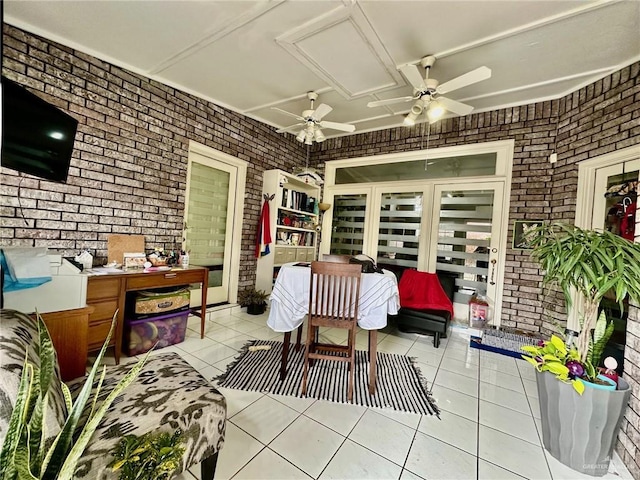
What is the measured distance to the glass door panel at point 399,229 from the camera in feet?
13.3

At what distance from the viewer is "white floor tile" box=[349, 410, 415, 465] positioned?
60.3 inches

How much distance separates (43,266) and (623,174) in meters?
4.91

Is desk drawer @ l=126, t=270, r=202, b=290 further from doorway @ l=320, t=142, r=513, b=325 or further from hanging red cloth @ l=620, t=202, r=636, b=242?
hanging red cloth @ l=620, t=202, r=636, b=242

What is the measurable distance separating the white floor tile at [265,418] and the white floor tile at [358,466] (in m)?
0.40

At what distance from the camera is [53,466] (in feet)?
2.51

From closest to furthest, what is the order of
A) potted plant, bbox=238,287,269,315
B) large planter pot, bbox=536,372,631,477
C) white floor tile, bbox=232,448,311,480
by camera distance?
white floor tile, bbox=232,448,311,480, large planter pot, bbox=536,372,631,477, potted plant, bbox=238,287,269,315

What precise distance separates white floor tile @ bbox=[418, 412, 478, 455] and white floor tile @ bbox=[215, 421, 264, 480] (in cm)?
107

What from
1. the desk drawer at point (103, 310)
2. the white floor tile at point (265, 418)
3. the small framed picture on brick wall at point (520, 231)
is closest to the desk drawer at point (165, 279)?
the desk drawer at point (103, 310)

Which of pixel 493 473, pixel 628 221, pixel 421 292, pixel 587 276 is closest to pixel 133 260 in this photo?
pixel 493 473

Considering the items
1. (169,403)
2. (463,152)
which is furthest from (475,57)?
(169,403)

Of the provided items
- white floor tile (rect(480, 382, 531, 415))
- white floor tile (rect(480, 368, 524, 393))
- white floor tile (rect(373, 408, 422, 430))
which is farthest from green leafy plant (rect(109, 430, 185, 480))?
white floor tile (rect(480, 368, 524, 393))

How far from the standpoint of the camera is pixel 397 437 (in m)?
1.65

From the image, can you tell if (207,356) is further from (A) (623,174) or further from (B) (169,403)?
(A) (623,174)

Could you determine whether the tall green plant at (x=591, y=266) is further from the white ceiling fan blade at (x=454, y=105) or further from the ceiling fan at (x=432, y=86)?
the white ceiling fan blade at (x=454, y=105)
